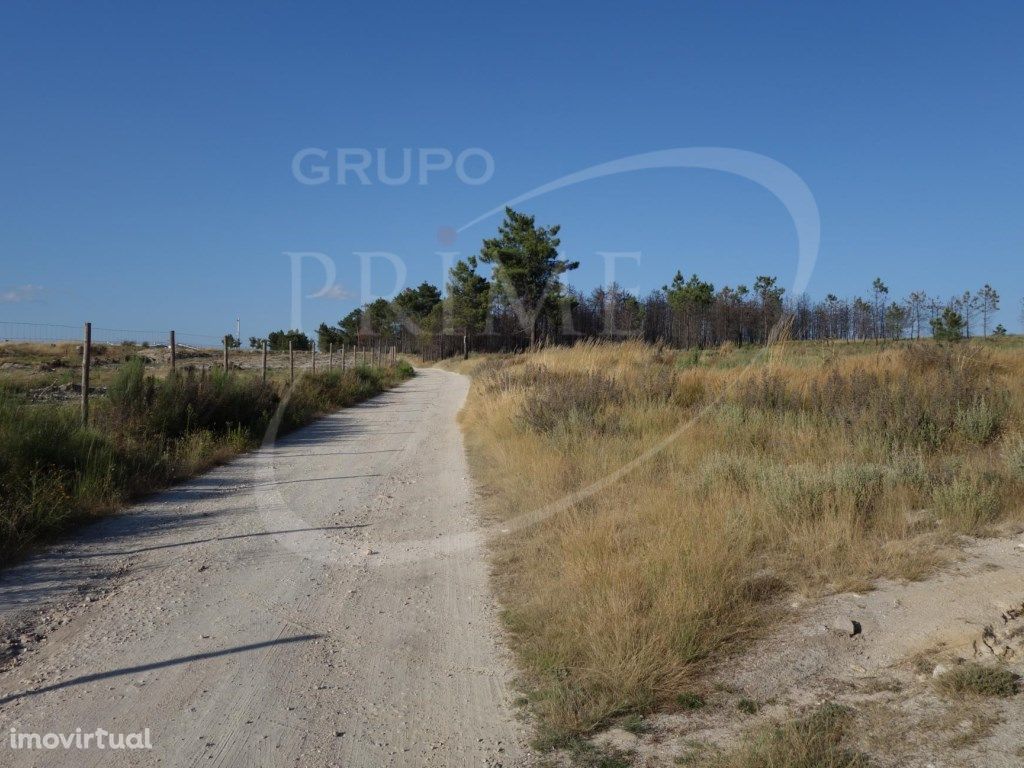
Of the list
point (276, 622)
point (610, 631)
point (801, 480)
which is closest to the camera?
point (610, 631)

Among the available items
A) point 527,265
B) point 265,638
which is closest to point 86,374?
point 265,638

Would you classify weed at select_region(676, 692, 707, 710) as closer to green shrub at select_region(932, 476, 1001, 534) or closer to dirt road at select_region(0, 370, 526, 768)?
dirt road at select_region(0, 370, 526, 768)

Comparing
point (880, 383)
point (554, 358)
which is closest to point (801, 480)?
point (880, 383)

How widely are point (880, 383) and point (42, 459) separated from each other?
11253mm

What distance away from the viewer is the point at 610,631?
→ 427 centimetres

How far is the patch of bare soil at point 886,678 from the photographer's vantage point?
3.25 meters

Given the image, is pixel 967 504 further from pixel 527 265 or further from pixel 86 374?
pixel 527 265

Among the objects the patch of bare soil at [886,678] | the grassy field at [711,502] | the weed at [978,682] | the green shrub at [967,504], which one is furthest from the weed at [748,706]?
the green shrub at [967,504]

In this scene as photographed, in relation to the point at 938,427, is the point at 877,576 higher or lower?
lower

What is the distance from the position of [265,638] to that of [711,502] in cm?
384

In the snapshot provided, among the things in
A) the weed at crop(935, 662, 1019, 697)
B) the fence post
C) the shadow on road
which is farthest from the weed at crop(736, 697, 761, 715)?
the fence post

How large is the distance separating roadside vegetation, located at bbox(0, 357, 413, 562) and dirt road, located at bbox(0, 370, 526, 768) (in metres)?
0.42

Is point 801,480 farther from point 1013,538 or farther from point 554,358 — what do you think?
point 554,358

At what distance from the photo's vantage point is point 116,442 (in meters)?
9.95
